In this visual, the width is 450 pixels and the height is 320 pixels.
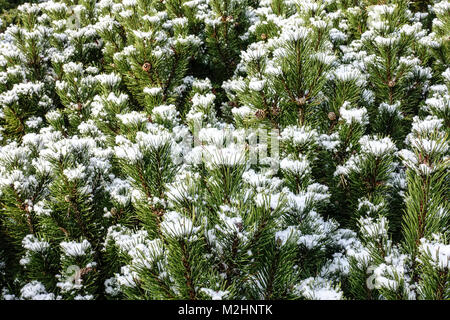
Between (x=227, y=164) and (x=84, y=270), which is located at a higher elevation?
(x=227, y=164)

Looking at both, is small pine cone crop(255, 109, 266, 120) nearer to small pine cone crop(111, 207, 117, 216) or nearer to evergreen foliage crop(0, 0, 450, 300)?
evergreen foliage crop(0, 0, 450, 300)

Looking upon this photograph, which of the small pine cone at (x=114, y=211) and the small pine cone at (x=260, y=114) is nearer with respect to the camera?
the small pine cone at (x=114, y=211)

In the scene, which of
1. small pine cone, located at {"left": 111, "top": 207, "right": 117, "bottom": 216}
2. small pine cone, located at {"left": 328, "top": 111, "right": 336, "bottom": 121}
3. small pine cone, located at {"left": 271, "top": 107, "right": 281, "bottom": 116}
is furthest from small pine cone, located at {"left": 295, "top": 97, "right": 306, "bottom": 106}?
small pine cone, located at {"left": 111, "top": 207, "right": 117, "bottom": 216}

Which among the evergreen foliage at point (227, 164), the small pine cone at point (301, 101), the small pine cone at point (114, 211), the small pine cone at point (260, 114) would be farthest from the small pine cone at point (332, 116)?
the small pine cone at point (114, 211)

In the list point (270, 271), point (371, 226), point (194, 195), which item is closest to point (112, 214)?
point (194, 195)

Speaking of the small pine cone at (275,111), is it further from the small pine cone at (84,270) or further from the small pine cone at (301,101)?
the small pine cone at (84,270)

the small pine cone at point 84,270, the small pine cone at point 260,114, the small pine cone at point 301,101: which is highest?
the small pine cone at point 301,101

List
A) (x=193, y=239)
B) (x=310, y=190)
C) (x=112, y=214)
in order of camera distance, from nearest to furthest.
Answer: (x=193, y=239), (x=310, y=190), (x=112, y=214)

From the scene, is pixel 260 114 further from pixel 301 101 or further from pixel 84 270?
pixel 84 270

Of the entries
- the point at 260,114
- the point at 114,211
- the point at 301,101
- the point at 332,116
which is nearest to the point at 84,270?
the point at 114,211

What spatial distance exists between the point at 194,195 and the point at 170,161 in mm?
328

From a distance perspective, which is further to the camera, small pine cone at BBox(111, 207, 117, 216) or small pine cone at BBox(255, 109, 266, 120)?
small pine cone at BBox(255, 109, 266, 120)

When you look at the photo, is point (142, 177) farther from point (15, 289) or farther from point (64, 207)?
point (15, 289)
